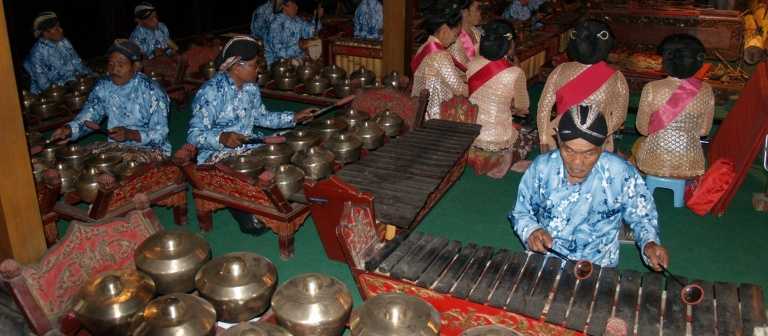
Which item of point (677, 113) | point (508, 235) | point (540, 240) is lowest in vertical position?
point (508, 235)

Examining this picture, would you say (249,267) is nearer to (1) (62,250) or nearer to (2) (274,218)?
(1) (62,250)

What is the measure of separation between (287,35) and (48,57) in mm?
3240

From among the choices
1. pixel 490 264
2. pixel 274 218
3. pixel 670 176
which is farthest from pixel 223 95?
pixel 670 176

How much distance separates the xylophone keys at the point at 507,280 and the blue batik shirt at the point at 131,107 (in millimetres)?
3067

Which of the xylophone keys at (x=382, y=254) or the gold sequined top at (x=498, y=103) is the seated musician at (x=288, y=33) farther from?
the xylophone keys at (x=382, y=254)

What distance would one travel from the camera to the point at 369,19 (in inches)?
382

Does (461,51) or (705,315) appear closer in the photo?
(705,315)

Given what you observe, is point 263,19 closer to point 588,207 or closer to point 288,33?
point 288,33

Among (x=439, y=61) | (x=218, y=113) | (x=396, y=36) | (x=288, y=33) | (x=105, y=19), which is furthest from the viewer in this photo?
(x=105, y=19)

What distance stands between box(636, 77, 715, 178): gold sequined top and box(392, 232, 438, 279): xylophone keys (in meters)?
2.59

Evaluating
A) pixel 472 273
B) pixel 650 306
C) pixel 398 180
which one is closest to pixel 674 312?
pixel 650 306

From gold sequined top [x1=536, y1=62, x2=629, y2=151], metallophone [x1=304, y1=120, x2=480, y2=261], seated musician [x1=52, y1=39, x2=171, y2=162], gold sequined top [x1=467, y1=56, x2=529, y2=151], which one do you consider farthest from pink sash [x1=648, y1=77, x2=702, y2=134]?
seated musician [x1=52, y1=39, x2=171, y2=162]

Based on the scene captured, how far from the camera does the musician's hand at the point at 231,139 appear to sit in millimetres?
4410

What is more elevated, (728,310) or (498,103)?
(498,103)
